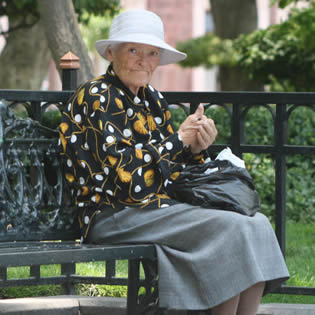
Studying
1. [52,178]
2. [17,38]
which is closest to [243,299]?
[52,178]

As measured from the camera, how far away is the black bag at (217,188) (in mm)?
3885

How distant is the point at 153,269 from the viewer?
13.2ft

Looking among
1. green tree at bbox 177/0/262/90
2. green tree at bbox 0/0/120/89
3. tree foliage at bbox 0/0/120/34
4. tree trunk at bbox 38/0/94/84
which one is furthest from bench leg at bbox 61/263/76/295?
green tree at bbox 177/0/262/90

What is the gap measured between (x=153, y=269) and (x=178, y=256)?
0.25 meters

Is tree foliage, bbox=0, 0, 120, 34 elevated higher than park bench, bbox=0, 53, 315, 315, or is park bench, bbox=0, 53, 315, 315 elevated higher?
tree foliage, bbox=0, 0, 120, 34

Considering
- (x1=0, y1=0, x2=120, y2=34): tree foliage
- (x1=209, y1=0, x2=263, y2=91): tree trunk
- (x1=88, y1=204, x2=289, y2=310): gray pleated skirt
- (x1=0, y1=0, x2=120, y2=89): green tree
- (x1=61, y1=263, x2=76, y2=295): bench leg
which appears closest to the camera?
(x1=88, y1=204, x2=289, y2=310): gray pleated skirt

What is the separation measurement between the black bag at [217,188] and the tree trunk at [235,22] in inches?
423

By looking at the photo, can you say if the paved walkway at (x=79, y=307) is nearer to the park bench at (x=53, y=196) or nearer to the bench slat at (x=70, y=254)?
the park bench at (x=53, y=196)

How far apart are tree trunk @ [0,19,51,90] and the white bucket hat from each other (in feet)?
29.1

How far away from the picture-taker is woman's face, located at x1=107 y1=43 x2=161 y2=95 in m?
4.08

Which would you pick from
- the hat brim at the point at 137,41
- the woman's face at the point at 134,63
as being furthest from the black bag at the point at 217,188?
the hat brim at the point at 137,41

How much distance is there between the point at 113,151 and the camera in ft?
12.7

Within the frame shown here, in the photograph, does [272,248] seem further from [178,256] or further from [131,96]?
[131,96]

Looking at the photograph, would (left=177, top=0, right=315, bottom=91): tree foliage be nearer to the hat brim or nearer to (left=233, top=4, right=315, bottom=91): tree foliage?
(left=233, top=4, right=315, bottom=91): tree foliage
